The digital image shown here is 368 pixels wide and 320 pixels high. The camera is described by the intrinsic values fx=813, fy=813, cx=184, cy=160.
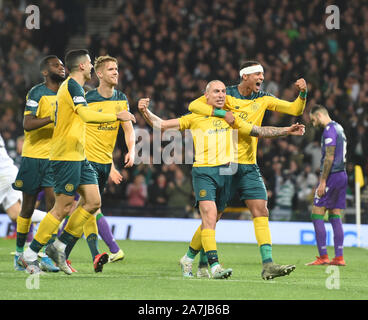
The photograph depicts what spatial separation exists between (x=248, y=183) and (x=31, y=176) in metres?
2.64

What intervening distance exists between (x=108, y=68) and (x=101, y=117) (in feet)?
5.40

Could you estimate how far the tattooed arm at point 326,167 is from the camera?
37.2 ft

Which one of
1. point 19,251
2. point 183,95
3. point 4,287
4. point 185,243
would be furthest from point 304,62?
point 4,287

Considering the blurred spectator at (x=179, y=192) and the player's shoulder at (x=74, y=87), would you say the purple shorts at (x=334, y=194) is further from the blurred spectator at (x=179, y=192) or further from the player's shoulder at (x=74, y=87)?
the blurred spectator at (x=179, y=192)

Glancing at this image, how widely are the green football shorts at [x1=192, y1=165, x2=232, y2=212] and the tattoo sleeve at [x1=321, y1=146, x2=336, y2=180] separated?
115 inches

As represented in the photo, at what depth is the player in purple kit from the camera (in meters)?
11.4

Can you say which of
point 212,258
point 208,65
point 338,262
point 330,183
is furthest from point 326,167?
point 208,65

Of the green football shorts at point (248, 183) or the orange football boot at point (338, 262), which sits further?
the orange football boot at point (338, 262)

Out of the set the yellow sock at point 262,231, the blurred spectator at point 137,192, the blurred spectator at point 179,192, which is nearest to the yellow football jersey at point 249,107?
the yellow sock at point 262,231

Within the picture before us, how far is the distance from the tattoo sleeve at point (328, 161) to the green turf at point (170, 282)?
1296mm

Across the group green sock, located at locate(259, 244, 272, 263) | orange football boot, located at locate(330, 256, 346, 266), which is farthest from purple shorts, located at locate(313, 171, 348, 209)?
green sock, located at locate(259, 244, 272, 263)

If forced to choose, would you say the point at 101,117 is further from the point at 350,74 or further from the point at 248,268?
the point at 350,74

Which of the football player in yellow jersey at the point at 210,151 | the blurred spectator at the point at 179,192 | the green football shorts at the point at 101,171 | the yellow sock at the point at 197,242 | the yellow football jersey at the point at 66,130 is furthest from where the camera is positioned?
the blurred spectator at the point at 179,192
